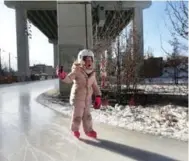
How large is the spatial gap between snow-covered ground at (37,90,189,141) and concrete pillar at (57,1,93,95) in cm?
412

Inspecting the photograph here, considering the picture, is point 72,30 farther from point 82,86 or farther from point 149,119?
point 82,86

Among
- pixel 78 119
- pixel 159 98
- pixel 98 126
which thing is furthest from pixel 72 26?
pixel 78 119

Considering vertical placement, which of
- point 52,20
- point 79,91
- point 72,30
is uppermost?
point 52,20

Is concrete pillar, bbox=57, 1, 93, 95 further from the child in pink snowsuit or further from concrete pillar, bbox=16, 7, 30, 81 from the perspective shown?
concrete pillar, bbox=16, 7, 30, 81

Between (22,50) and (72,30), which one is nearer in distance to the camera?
(72,30)

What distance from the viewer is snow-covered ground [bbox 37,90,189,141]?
575cm

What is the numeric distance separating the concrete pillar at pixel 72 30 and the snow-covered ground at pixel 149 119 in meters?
4.12

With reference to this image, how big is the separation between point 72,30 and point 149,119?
6.82 m

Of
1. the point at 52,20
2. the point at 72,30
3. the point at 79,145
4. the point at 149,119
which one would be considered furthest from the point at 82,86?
the point at 52,20

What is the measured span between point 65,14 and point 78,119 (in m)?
8.10

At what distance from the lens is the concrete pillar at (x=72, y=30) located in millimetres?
12562

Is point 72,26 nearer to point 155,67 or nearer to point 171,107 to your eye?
point 171,107

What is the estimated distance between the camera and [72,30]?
12766 mm

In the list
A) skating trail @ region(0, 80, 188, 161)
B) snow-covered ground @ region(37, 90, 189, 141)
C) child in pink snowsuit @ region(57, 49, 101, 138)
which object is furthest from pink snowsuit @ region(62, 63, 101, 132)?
snow-covered ground @ region(37, 90, 189, 141)
